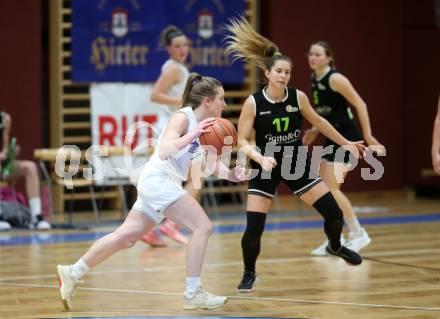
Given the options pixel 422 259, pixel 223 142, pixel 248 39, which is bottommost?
pixel 422 259

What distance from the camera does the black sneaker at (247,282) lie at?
6.34m

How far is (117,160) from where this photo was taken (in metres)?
11.5

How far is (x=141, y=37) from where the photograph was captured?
468 inches

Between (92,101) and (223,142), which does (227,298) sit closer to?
(223,142)

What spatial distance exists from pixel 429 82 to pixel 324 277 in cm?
743

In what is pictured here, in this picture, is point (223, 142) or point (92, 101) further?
point (92, 101)

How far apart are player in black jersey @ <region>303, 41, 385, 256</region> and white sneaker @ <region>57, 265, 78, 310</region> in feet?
9.29

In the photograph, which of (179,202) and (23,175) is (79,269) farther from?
(23,175)

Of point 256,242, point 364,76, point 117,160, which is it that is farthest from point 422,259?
point 364,76

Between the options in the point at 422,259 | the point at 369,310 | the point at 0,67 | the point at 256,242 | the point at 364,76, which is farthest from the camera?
the point at 364,76

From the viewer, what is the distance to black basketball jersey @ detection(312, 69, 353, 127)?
8094 millimetres

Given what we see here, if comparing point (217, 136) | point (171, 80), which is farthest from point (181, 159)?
point (171, 80)

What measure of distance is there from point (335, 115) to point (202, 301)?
2996 mm

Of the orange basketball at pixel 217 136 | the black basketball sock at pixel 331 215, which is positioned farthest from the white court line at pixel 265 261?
the orange basketball at pixel 217 136
